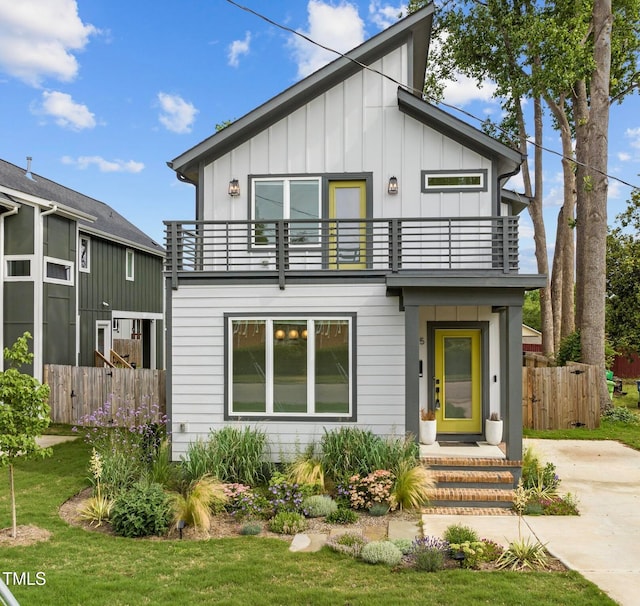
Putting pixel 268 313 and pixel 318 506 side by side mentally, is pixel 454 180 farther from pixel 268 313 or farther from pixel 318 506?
pixel 318 506

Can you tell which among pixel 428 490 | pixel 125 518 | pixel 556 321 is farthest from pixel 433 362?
pixel 556 321

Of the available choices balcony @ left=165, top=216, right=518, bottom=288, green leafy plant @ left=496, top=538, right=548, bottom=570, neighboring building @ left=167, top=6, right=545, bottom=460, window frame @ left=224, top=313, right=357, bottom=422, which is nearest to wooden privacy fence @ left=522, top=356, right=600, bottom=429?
neighboring building @ left=167, top=6, right=545, bottom=460

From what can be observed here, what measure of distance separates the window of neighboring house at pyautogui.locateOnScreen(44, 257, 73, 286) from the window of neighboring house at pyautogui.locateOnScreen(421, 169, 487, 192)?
1052cm

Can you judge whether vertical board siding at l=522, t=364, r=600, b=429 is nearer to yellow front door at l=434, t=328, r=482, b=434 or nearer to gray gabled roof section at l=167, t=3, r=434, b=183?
yellow front door at l=434, t=328, r=482, b=434

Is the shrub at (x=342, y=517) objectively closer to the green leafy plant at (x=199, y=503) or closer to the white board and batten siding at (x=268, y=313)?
the green leafy plant at (x=199, y=503)

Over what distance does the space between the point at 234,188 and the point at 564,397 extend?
9630mm

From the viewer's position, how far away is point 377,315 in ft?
30.1

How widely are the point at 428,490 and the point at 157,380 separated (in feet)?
26.4

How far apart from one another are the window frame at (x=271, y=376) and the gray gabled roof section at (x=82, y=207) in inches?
329

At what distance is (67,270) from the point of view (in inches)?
614

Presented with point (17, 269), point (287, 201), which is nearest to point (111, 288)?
point (17, 269)

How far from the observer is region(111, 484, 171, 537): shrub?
6789mm

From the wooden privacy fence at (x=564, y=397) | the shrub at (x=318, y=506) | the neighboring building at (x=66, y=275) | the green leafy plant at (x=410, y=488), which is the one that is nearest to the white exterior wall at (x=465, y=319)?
the green leafy plant at (x=410, y=488)

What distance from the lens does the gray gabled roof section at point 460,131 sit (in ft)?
31.1
